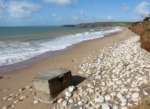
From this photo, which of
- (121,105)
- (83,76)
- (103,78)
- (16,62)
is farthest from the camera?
(16,62)

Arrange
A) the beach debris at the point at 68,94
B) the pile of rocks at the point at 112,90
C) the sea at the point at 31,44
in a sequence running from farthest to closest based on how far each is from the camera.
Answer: the sea at the point at 31,44 < the beach debris at the point at 68,94 < the pile of rocks at the point at 112,90

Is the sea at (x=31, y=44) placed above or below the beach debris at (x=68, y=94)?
above

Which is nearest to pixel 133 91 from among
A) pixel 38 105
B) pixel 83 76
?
pixel 83 76

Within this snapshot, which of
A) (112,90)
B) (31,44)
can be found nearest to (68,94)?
(112,90)

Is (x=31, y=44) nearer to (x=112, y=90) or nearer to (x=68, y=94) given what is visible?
(x=68, y=94)

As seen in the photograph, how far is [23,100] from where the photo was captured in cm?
524

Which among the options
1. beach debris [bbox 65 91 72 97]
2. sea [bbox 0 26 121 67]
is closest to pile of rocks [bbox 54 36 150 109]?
beach debris [bbox 65 91 72 97]

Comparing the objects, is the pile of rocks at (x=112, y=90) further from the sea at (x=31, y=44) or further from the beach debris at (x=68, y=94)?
the sea at (x=31, y=44)

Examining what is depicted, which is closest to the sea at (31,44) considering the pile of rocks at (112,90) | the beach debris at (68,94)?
the beach debris at (68,94)

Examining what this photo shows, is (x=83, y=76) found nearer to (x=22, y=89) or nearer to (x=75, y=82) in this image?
(x=75, y=82)

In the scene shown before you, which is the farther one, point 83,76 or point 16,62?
point 16,62

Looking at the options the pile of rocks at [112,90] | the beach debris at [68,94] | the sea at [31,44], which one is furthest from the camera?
the sea at [31,44]

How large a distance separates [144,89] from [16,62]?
8.56 m

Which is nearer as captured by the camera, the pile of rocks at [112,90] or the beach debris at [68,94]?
the pile of rocks at [112,90]
